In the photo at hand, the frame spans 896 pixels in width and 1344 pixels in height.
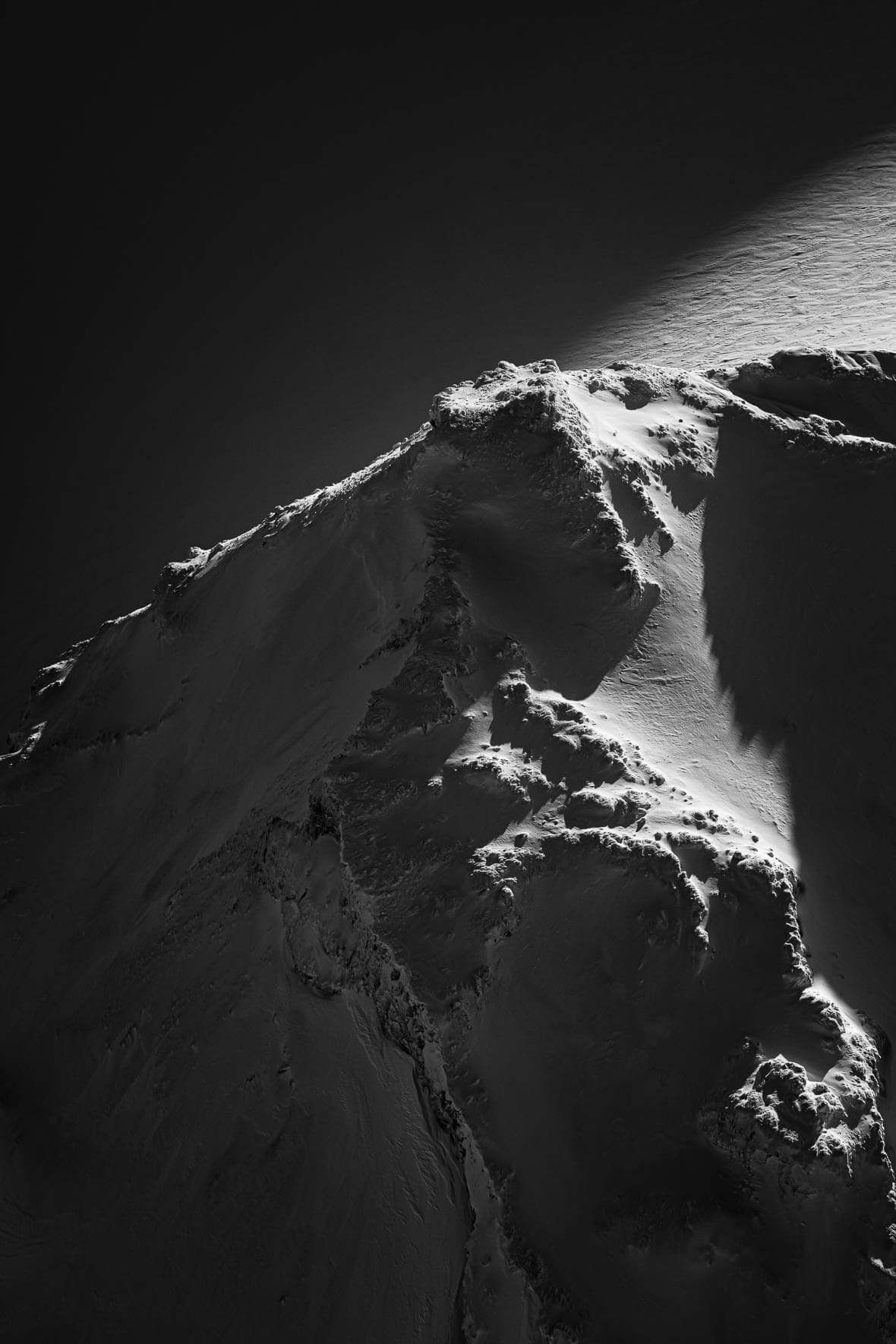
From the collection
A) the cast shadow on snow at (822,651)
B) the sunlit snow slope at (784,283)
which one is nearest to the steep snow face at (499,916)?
the cast shadow on snow at (822,651)

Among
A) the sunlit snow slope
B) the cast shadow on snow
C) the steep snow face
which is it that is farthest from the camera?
the sunlit snow slope

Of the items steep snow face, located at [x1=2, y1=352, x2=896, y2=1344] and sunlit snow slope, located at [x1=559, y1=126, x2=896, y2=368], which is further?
sunlit snow slope, located at [x1=559, y1=126, x2=896, y2=368]

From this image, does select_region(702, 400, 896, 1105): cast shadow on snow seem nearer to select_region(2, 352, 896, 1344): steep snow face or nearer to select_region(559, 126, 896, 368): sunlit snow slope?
select_region(2, 352, 896, 1344): steep snow face

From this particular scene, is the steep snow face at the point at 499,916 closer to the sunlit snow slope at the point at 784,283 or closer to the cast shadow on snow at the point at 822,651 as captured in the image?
the cast shadow on snow at the point at 822,651

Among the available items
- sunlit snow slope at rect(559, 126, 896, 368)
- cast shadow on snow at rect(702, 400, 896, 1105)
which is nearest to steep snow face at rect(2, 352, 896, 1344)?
cast shadow on snow at rect(702, 400, 896, 1105)

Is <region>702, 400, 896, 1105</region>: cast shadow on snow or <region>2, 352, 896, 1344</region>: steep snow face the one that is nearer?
<region>2, 352, 896, 1344</region>: steep snow face

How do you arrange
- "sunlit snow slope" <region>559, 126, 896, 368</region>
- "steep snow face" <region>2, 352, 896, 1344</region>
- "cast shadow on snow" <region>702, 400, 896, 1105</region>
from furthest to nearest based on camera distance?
"sunlit snow slope" <region>559, 126, 896, 368</region> → "cast shadow on snow" <region>702, 400, 896, 1105</region> → "steep snow face" <region>2, 352, 896, 1344</region>

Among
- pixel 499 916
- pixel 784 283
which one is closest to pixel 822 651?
pixel 499 916

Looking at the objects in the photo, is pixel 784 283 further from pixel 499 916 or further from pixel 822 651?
pixel 499 916

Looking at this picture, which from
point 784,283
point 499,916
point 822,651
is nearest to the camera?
point 499,916

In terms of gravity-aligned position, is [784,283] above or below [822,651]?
above
